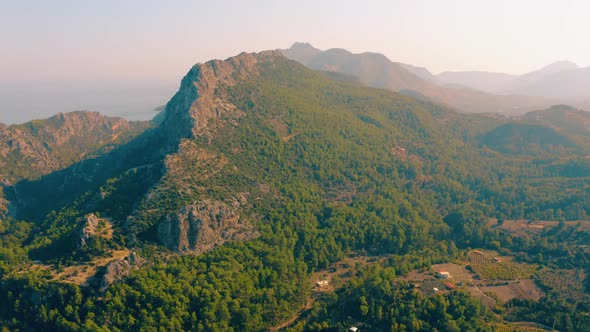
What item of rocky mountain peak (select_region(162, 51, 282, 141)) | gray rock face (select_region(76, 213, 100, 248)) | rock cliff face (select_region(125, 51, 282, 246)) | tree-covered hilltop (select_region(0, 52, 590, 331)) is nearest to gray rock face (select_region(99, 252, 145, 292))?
tree-covered hilltop (select_region(0, 52, 590, 331))

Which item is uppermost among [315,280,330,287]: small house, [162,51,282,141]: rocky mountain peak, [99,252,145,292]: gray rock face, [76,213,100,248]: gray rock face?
[162,51,282,141]: rocky mountain peak

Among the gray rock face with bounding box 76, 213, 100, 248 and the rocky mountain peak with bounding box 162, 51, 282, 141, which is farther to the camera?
the rocky mountain peak with bounding box 162, 51, 282, 141

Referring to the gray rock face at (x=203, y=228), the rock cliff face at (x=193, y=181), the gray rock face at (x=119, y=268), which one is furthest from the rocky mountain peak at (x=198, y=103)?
the gray rock face at (x=119, y=268)

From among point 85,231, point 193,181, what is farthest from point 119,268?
point 193,181

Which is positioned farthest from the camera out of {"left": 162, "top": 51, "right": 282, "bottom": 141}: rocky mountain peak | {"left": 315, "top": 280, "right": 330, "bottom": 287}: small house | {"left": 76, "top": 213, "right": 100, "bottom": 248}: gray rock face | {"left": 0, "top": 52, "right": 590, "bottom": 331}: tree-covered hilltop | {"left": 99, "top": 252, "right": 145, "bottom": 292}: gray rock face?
{"left": 162, "top": 51, "right": 282, "bottom": 141}: rocky mountain peak

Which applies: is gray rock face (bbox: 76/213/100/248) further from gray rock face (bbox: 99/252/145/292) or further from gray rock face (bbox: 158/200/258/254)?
gray rock face (bbox: 158/200/258/254)

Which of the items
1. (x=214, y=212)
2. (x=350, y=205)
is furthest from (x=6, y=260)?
(x=350, y=205)

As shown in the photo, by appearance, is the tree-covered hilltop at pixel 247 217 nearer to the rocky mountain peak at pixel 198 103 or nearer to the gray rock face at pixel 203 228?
the gray rock face at pixel 203 228
